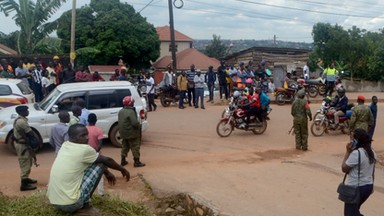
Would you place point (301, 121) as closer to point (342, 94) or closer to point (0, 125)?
point (342, 94)

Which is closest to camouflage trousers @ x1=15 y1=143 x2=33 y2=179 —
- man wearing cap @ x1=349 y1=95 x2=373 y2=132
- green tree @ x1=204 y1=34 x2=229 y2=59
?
man wearing cap @ x1=349 y1=95 x2=373 y2=132

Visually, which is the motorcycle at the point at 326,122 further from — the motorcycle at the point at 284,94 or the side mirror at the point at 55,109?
the side mirror at the point at 55,109

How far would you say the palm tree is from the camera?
882 inches

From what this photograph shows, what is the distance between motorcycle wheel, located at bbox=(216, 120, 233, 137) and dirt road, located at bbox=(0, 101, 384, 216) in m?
0.17

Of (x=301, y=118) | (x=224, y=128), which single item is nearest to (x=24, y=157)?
(x=224, y=128)

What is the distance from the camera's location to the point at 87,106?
36.2 feet

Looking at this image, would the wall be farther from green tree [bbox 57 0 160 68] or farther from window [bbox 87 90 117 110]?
window [bbox 87 90 117 110]

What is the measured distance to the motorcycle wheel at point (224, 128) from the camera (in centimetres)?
1306

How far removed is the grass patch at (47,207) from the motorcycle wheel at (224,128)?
762 cm

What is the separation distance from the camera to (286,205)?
24.2ft

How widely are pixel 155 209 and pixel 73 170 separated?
2.29m

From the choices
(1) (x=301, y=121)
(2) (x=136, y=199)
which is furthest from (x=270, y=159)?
(2) (x=136, y=199)

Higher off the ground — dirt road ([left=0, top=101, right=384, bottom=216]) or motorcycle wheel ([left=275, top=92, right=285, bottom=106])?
motorcycle wheel ([left=275, top=92, right=285, bottom=106])

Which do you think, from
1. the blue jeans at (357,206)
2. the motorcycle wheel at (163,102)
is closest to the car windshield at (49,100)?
the blue jeans at (357,206)
